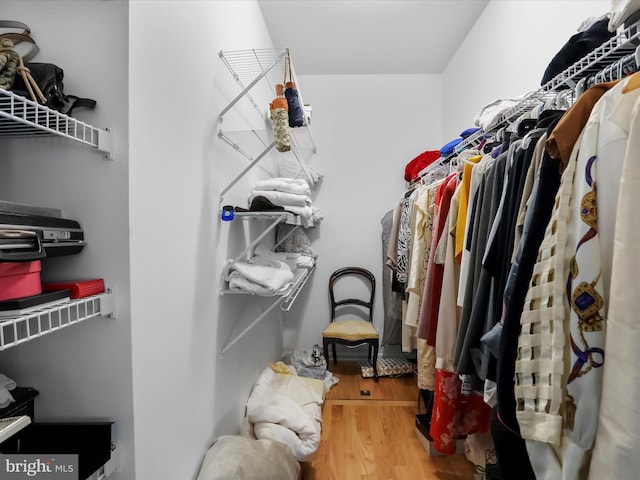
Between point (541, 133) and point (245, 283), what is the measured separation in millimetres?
1206

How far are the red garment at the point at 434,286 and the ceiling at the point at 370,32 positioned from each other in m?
1.53

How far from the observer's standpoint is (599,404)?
0.48m

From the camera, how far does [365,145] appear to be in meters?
2.98

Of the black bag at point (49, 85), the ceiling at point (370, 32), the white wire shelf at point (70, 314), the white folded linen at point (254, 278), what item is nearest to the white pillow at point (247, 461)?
the white folded linen at point (254, 278)

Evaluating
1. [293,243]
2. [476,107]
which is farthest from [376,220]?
[476,107]

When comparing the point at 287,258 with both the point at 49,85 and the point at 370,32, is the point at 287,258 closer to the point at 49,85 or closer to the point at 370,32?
the point at 49,85

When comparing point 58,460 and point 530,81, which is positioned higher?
point 530,81

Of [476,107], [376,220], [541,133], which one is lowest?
[376,220]

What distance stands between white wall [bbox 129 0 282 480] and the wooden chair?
1.12m

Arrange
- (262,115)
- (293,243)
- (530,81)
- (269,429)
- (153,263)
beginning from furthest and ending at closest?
(293,243), (262,115), (530,81), (269,429), (153,263)

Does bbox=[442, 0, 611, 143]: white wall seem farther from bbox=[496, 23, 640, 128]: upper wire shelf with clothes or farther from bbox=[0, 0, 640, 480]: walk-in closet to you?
bbox=[496, 23, 640, 128]: upper wire shelf with clothes

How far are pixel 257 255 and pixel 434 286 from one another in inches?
42.2

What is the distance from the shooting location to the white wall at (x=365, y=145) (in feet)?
9.71

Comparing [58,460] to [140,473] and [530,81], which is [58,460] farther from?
[530,81]
